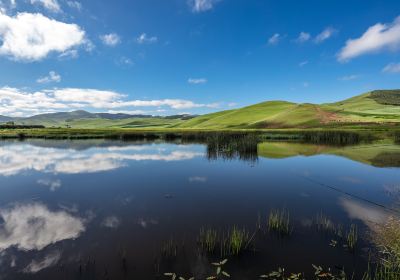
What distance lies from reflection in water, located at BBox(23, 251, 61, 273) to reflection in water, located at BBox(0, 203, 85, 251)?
Answer: 1.01m

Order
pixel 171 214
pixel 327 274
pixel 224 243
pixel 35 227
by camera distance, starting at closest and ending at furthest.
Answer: pixel 327 274
pixel 224 243
pixel 35 227
pixel 171 214

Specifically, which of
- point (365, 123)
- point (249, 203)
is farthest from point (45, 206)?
point (365, 123)

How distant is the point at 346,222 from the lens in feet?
40.8

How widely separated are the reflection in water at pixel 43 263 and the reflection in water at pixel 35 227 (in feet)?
3.32

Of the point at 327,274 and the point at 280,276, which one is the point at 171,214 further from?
the point at 327,274

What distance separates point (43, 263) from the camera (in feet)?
29.2

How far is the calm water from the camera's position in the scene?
880 cm

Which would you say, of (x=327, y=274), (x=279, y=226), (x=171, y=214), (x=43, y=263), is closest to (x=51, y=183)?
(x=171, y=214)

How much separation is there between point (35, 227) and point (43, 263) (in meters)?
3.82

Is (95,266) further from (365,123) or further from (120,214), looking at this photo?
(365,123)

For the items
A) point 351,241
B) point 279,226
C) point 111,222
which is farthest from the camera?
point 111,222

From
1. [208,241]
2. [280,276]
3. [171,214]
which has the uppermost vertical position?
[208,241]

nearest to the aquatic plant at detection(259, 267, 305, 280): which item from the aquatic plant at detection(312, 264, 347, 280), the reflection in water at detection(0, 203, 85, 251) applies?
the aquatic plant at detection(312, 264, 347, 280)

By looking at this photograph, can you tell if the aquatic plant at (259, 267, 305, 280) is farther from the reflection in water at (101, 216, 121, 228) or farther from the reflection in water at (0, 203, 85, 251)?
the reflection in water at (0, 203, 85, 251)
